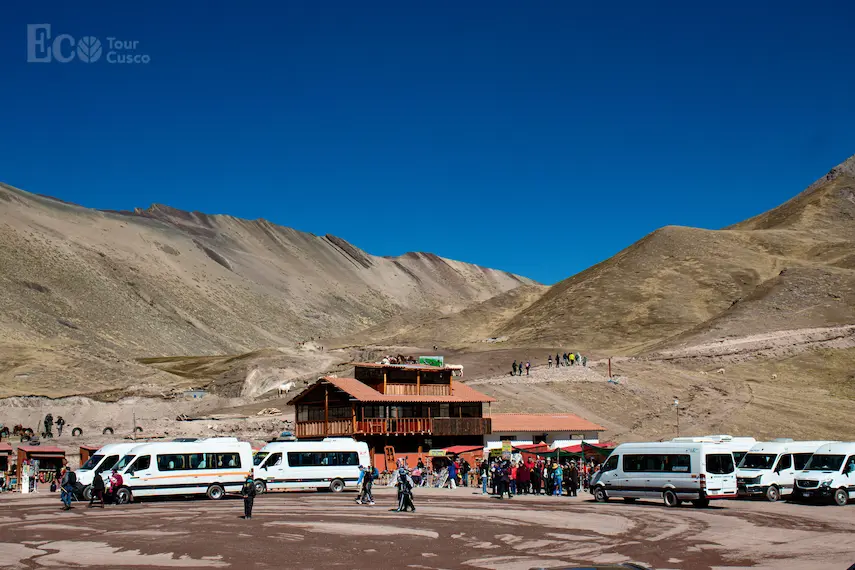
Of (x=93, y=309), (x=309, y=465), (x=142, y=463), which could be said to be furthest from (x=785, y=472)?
(x=93, y=309)

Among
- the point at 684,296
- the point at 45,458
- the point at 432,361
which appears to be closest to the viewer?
the point at 45,458

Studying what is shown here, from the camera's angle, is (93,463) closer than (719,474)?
No

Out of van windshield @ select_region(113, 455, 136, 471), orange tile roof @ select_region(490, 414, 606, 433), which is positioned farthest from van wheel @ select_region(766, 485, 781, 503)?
van windshield @ select_region(113, 455, 136, 471)

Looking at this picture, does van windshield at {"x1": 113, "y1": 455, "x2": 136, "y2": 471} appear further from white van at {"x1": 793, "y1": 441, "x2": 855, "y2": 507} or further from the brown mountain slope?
the brown mountain slope

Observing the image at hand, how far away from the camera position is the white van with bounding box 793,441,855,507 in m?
31.7

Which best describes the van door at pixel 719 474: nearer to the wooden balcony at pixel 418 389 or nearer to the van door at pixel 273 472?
the van door at pixel 273 472

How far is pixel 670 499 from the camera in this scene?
3173 cm

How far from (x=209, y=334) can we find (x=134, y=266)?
25930 millimetres

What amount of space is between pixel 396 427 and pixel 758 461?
23.6 meters

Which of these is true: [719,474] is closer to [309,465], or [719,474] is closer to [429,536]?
[429,536]

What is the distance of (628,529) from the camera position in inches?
948

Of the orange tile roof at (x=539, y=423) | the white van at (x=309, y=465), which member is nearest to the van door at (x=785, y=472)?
the white van at (x=309, y=465)

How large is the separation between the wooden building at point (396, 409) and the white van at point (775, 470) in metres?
22.3

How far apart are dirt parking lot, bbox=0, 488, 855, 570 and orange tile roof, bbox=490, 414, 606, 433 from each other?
2320 centimetres
